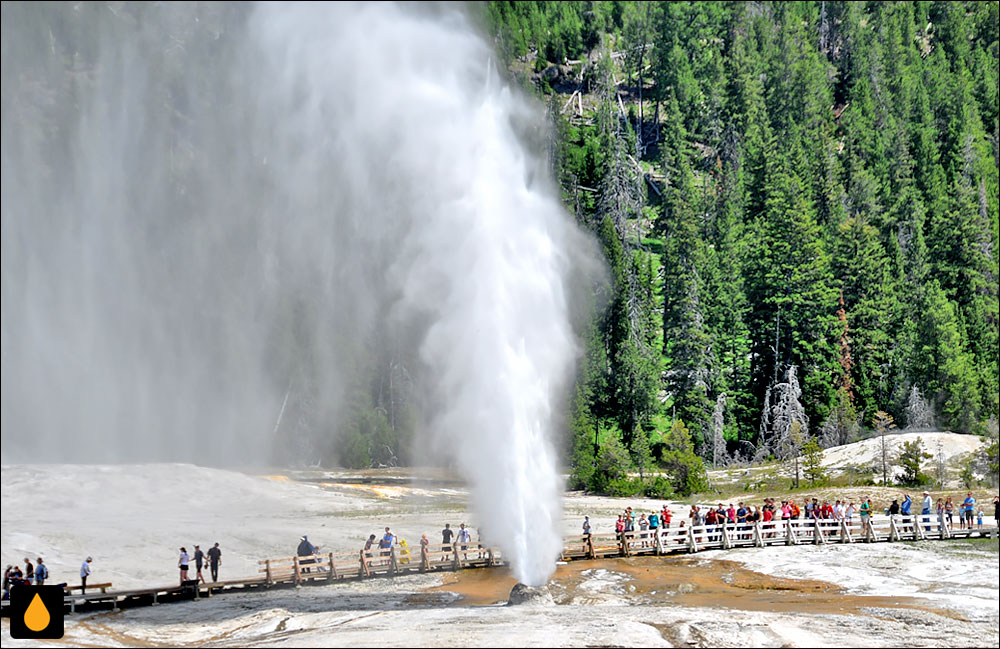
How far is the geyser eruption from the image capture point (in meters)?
32.4

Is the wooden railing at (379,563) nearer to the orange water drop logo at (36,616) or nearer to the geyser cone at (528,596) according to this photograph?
the geyser cone at (528,596)

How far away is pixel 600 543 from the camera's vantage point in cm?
3697

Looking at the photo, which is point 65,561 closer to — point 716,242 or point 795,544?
point 795,544

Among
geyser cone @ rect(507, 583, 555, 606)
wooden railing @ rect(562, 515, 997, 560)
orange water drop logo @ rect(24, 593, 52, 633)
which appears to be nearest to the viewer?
orange water drop logo @ rect(24, 593, 52, 633)

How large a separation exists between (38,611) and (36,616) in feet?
0.16

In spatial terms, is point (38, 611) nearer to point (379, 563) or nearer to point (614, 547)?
point (379, 563)

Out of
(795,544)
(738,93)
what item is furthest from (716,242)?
(795,544)

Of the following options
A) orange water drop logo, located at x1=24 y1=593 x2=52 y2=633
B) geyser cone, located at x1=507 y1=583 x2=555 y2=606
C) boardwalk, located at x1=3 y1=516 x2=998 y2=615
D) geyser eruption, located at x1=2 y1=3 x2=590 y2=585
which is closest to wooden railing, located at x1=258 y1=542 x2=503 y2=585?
boardwalk, located at x1=3 y1=516 x2=998 y2=615

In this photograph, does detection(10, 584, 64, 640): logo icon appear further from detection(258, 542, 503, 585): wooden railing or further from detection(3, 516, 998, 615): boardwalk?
detection(258, 542, 503, 585): wooden railing

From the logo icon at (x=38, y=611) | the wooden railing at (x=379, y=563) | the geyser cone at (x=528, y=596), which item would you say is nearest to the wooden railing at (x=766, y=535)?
the wooden railing at (x=379, y=563)

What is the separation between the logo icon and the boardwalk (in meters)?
19.3

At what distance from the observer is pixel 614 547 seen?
1409 inches

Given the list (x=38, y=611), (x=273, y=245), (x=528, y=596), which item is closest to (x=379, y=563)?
(x=528, y=596)

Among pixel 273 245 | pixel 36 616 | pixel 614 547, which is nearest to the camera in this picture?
pixel 36 616
